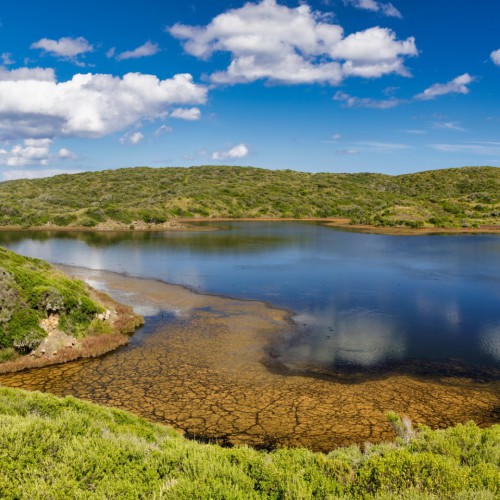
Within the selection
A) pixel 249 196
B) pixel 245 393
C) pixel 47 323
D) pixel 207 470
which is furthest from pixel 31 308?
Result: pixel 249 196

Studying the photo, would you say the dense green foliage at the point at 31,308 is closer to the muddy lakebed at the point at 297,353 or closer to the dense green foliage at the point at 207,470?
the muddy lakebed at the point at 297,353

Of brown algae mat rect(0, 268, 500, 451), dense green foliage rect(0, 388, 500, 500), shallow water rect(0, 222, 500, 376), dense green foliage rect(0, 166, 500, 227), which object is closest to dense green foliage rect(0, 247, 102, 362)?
brown algae mat rect(0, 268, 500, 451)

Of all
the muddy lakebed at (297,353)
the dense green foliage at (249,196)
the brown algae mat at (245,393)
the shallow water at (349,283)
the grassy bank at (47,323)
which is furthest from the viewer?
the dense green foliage at (249,196)

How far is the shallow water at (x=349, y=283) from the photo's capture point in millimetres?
21575

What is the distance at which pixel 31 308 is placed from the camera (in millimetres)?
22172

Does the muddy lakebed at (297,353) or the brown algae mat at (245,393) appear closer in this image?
the brown algae mat at (245,393)

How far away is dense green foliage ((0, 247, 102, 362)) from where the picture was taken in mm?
20469

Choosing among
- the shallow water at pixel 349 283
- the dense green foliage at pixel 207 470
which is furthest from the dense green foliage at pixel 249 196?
the dense green foliage at pixel 207 470

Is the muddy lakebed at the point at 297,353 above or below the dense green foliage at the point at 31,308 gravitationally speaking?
below

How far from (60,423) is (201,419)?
654 centimetres

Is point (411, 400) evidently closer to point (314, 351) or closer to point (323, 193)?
point (314, 351)

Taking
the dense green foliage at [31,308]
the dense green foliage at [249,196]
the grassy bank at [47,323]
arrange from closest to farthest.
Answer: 1. the grassy bank at [47,323]
2. the dense green foliage at [31,308]
3. the dense green foliage at [249,196]

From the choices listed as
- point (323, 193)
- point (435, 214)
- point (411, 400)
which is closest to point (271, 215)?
point (323, 193)

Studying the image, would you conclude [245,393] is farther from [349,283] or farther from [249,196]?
[249,196]
